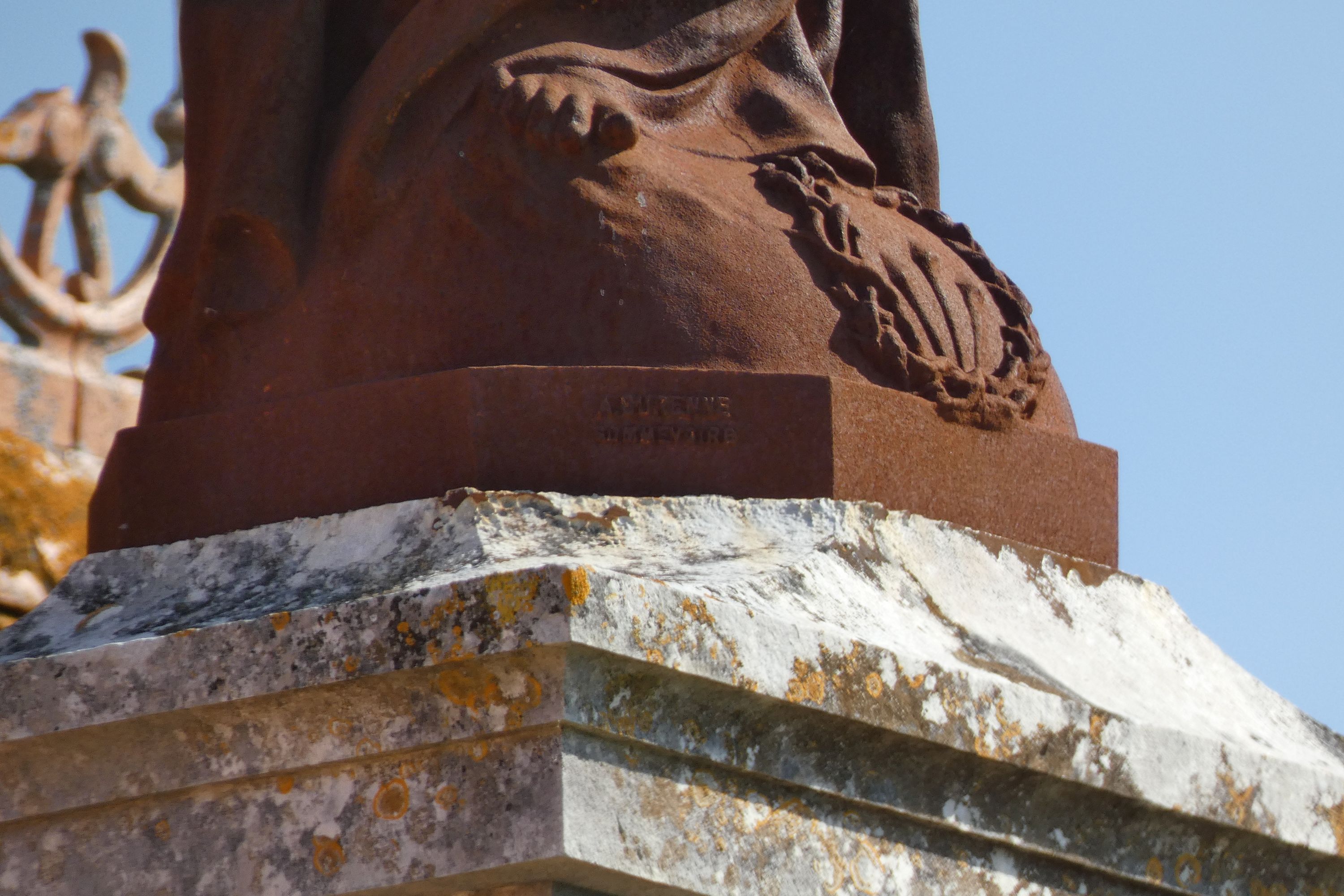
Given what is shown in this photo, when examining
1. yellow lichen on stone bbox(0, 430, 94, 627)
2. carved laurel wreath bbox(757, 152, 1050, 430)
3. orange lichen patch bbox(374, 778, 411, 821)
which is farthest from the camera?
yellow lichen on stone bbox(0, 430, 94, 627)

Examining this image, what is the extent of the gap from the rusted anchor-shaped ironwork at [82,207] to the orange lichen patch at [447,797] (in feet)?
10.3

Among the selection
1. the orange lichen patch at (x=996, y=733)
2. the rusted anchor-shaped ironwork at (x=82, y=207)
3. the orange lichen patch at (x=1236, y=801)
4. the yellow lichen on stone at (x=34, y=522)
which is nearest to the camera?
the orange lichen patch at (x=996, y=733)

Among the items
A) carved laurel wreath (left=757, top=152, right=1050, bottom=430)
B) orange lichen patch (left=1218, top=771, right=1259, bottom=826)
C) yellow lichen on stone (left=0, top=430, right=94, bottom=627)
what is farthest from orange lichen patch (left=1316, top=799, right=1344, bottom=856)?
yellow lichen on stone (left=0, top=430, right=94, bottom=627)

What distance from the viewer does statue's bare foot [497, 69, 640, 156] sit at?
9.91 ft

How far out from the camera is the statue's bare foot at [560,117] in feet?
9.91

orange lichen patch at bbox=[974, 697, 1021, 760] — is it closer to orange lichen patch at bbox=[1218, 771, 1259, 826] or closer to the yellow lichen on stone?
orange lichen patch at bbox=[1218, 771, 1259, 826]

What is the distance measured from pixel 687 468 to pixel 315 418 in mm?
541

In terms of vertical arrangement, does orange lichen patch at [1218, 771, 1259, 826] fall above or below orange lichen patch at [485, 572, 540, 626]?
below

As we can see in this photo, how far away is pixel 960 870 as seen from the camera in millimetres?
2717

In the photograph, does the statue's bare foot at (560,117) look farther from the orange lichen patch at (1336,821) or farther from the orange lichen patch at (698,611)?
the orange lichen patch at (1336,821)

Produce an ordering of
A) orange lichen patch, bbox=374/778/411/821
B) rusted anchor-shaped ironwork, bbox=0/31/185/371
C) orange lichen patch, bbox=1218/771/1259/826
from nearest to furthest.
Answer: orange lichen patch, bbox=374/778/411/821 → orange lichen patch, bbox=1218/771/1259/826 → rusted anchor-shaped ironwork, bbox=0/31/185/371

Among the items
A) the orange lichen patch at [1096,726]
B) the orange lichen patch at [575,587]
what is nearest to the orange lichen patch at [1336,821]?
the orange lichen patch at [1096,726]

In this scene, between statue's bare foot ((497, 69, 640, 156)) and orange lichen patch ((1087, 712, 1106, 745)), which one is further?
statue's bare foot ((497, 69, 640, 156))

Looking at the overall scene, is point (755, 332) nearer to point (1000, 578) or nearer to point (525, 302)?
point (525, 302)
